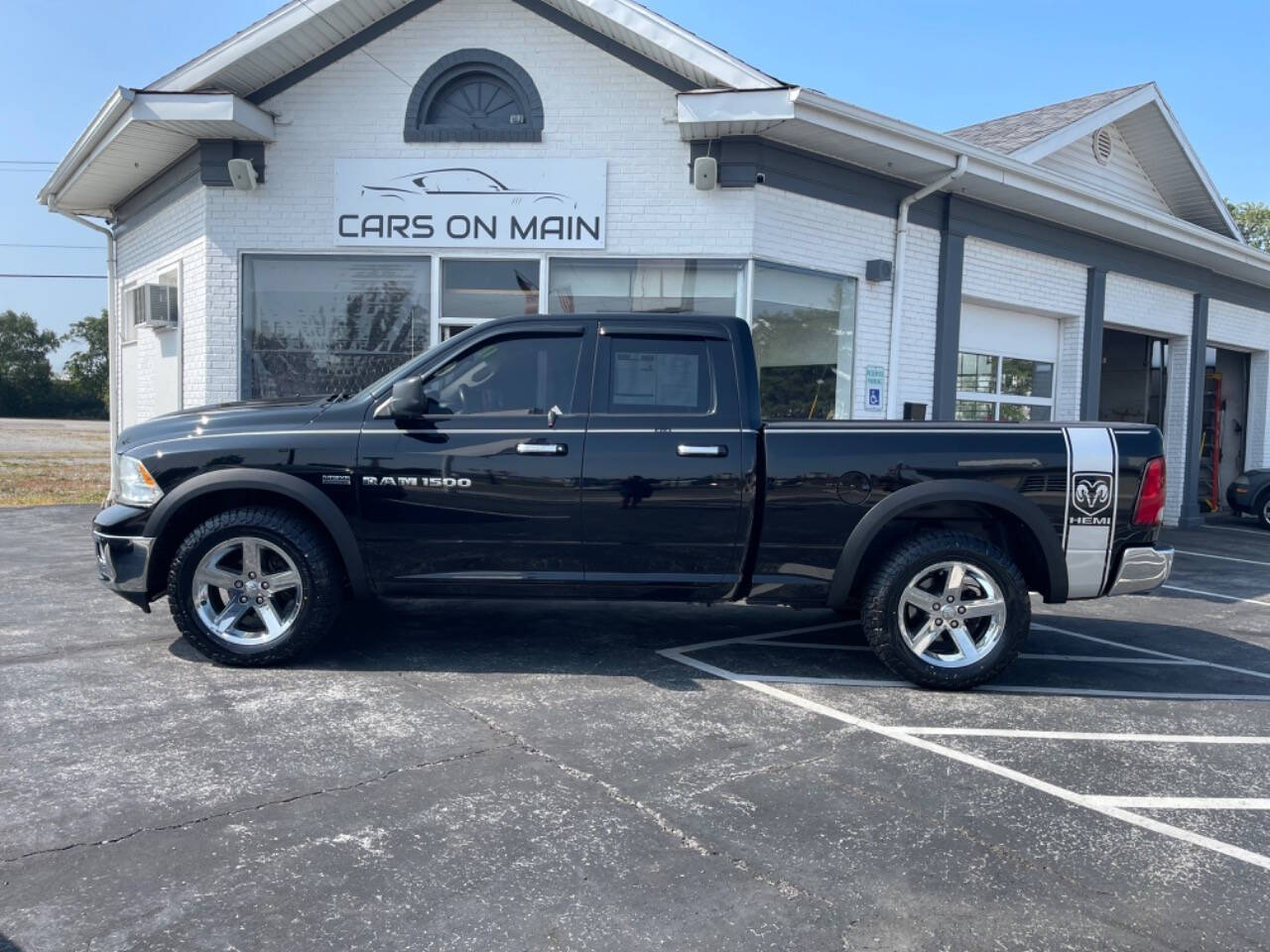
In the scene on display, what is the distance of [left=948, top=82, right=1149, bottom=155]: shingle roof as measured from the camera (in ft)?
40.7

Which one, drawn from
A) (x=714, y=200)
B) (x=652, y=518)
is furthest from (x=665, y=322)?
(x=714, y=200)

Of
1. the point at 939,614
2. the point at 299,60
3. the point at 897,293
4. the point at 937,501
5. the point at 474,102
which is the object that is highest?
the point at 299,60

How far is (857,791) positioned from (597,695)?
5.18 ft

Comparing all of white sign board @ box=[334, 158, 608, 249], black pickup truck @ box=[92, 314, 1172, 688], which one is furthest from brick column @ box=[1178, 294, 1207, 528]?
black pickup truck @ box=[92, 314, 1172, 688]

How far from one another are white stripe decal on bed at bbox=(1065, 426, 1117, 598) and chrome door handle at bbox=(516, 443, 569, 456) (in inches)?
108

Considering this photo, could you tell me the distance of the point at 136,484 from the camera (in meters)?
5.30

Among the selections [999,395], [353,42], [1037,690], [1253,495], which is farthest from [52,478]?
[1253,495]

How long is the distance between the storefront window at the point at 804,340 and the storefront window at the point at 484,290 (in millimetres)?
2278

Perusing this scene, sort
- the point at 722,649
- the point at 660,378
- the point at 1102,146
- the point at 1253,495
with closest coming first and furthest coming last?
the point at 660,378, the point at 722,649, the point at 1102,146, the point at 1253,495

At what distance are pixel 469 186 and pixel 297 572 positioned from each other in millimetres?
5551

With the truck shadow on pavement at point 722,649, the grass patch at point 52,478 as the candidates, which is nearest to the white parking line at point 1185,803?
the truck shadow on pavement at point 722,649

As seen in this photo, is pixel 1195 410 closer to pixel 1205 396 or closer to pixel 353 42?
pixel 1205 396

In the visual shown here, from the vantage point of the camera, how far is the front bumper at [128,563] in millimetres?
5195

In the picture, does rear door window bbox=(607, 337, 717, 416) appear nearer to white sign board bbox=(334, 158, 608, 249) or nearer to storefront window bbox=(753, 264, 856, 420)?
storefront window bbox=(753, 264, 856, 420)
